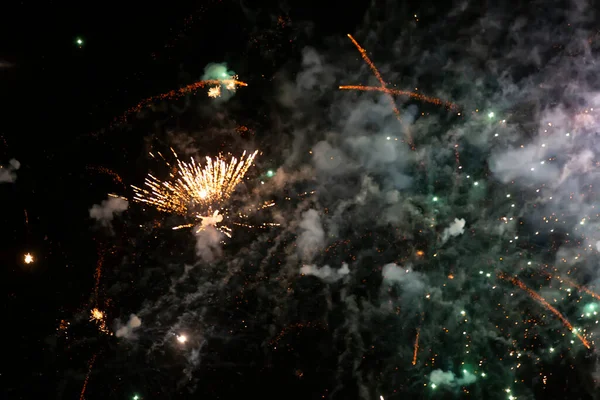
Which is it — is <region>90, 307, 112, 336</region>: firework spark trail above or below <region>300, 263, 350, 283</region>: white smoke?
below

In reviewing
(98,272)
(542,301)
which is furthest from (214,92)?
(542,301)

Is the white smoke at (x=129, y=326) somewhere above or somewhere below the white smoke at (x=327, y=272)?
below

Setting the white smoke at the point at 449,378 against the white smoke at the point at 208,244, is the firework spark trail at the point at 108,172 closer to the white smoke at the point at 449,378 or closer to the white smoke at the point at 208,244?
the white smoke at the point at 208,244

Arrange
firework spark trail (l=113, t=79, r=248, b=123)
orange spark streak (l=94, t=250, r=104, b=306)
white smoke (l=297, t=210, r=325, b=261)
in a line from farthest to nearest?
orange spark streak (l=94, t=250, r=104, b=306), white smoke (l=297, t=210, r=325, b=261), firework spark trail (l=113, t=79, r=248, b=123)

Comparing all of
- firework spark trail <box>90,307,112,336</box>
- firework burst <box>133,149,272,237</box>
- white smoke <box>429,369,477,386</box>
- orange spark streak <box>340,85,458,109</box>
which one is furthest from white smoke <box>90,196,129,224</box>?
white smoke <box>429,369,477,386</box>

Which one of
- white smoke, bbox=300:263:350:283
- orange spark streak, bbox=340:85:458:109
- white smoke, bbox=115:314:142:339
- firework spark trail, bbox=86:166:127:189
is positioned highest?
orange spark streak, bbox=340:85:458:109

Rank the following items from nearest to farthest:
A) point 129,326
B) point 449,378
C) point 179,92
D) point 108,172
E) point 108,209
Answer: point 179,92 < point 108,172 < point 108,209 < point 129,326 < point 449,378

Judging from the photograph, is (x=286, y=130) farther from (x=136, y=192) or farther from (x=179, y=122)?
(x=136, y=192)

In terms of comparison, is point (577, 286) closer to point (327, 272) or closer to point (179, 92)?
point (327, 272)

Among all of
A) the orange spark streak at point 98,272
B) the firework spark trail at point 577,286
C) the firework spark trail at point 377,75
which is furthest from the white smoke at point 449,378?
the orange spark streak at point 98,272

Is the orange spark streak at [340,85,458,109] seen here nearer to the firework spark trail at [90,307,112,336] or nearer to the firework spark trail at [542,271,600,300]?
the firework spark trail at [542,271,600,300]

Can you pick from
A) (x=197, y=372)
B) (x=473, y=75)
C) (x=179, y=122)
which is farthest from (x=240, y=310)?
(x=473, y=75)
